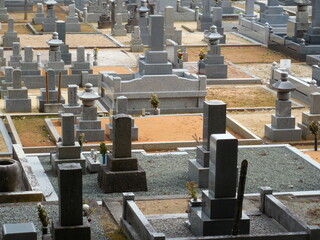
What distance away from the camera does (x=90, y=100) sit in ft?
96.1

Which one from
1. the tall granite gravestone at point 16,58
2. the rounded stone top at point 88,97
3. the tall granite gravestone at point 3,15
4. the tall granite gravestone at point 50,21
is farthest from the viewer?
the tall granite gravestone at point 3,15

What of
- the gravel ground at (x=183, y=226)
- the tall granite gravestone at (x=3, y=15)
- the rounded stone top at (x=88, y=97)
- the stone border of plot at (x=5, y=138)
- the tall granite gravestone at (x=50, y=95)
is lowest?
the tall granite gravestone at (x=3, y=15)

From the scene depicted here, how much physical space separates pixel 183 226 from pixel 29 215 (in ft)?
10.4

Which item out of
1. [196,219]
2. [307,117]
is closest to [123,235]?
[196,219]

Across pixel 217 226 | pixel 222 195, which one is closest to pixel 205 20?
pixel 222 195

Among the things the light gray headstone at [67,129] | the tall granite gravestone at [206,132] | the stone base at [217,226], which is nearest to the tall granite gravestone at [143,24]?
the light gray headstone at [67,129]

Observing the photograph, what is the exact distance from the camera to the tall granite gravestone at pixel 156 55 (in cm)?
3472

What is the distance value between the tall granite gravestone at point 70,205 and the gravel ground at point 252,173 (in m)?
4.51

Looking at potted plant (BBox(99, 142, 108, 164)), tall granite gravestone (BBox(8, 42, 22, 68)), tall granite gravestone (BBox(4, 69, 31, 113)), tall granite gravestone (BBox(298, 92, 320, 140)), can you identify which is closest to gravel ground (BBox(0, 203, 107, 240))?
potted plant (BBox(99, 142, 108, 164))

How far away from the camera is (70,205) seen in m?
18.8

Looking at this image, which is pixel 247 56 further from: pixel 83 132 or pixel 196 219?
pixel 196 219

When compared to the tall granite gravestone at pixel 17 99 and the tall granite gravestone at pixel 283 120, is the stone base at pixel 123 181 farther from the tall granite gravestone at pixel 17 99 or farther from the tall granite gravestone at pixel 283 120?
the tall granite gravestone at pixel 17 99

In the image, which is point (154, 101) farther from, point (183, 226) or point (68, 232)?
point (68, 232)

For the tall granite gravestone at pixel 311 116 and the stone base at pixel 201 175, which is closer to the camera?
the stone base at pixel 201 175
